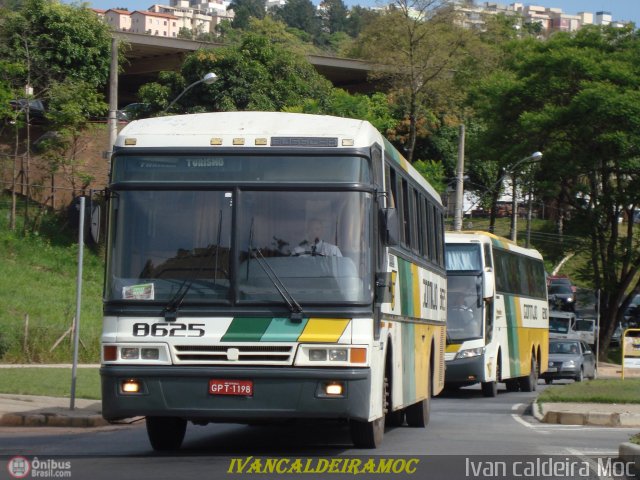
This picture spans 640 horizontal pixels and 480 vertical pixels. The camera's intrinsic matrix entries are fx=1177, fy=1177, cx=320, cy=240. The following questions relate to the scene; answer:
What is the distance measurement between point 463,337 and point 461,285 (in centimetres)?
112

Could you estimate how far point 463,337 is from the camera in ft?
80.7

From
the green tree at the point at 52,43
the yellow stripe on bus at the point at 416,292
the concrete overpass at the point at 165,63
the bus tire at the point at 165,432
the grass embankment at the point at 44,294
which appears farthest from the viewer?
the concrete overpass at the point at 165,63

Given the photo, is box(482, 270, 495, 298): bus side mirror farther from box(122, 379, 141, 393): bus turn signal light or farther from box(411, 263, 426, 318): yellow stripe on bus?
box(122, 379, 141, 393): bus turn signal light

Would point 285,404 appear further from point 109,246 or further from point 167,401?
point 109,246

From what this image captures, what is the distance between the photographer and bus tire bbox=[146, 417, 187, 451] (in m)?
12.5

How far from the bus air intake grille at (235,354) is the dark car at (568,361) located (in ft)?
85.0

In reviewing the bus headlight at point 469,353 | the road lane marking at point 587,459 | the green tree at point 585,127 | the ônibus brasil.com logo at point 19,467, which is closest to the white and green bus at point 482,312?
the bus headlight at point 469,353

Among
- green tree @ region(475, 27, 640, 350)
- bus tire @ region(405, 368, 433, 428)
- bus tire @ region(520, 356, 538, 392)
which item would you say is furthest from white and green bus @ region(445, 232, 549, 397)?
green tree @ region(475, 27, 640, 350)

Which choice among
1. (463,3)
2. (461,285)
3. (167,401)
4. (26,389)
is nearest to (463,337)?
(461,285)

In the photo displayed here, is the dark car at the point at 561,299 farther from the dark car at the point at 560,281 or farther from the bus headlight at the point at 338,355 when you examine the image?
the bus headlight at the point at 338,355

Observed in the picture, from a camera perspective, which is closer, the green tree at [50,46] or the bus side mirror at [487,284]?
the bus side mirror at [487,284]

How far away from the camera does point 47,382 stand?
71.1 feet

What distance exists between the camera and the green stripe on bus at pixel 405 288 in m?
13.7

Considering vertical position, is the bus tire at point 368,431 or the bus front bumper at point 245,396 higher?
the bus front bumper at point 245,396
